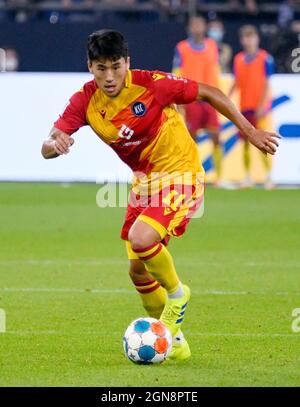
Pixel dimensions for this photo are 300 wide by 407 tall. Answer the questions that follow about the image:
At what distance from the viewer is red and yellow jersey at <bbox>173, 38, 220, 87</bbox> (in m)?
19.4

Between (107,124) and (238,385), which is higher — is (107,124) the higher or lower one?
the higher one

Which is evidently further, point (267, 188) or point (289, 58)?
point (289, 58)

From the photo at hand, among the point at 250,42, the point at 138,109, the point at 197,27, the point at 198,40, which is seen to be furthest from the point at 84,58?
the point at 138,109

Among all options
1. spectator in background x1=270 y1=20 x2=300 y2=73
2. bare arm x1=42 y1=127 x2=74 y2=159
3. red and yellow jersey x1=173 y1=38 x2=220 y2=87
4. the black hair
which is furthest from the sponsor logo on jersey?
spectator in background x1=270 y1=20 x2=300 y2=73

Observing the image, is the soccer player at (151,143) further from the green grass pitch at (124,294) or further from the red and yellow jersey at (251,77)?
the red and yellow jersey at (251,77)

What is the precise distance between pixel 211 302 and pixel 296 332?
1.51 meters

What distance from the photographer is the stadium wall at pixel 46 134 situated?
62.2ft

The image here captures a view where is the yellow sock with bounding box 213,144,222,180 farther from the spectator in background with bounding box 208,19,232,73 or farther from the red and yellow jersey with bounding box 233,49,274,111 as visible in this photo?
the spectator in background with bounding box 208,19,232,73

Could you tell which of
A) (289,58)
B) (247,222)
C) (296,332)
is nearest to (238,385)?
(296,332)

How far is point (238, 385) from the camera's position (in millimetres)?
6582

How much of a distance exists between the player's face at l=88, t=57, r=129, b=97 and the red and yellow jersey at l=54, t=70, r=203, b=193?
180 millimetres

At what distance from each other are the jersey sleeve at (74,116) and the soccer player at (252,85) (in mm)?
11031
